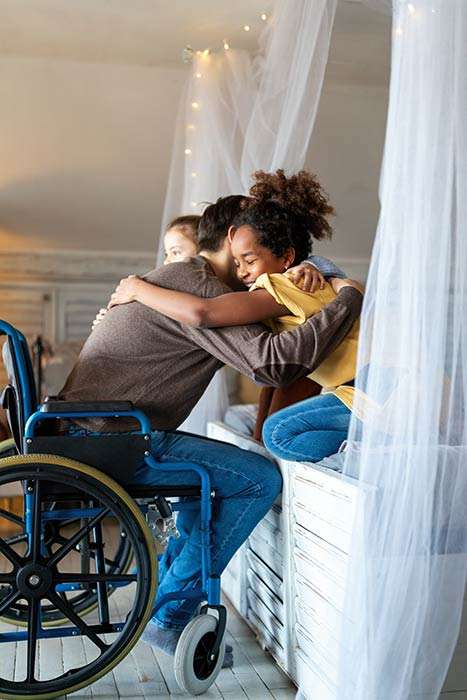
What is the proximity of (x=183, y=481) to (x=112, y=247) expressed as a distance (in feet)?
11.2

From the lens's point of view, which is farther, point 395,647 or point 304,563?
point 304,563

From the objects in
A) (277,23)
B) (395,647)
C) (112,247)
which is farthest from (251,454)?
(112,247)

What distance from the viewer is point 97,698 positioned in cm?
227

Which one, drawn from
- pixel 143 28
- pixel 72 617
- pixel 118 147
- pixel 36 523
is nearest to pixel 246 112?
pixel 143 28

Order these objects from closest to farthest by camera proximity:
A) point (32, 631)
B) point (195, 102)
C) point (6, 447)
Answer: point (32, 631) → point (6, 447) → point (195, 102)

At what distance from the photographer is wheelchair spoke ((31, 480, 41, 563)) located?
6.87ft

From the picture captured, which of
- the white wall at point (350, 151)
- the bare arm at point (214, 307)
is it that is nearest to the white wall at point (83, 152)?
the white wall at point (350, 151)

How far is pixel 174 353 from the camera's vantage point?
2.32 m

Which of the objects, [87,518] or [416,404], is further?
[87,518]

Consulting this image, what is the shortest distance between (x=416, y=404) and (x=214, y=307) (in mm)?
641

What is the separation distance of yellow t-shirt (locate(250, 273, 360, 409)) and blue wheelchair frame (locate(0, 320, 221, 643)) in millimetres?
387

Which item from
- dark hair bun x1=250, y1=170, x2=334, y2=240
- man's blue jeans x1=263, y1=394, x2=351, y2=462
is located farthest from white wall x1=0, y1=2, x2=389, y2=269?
man's blue jeans x1=263, y1=394, x2=351, y2=462

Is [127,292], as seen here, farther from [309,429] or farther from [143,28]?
[143,28]

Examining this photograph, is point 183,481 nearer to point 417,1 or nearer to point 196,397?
point 196,397
